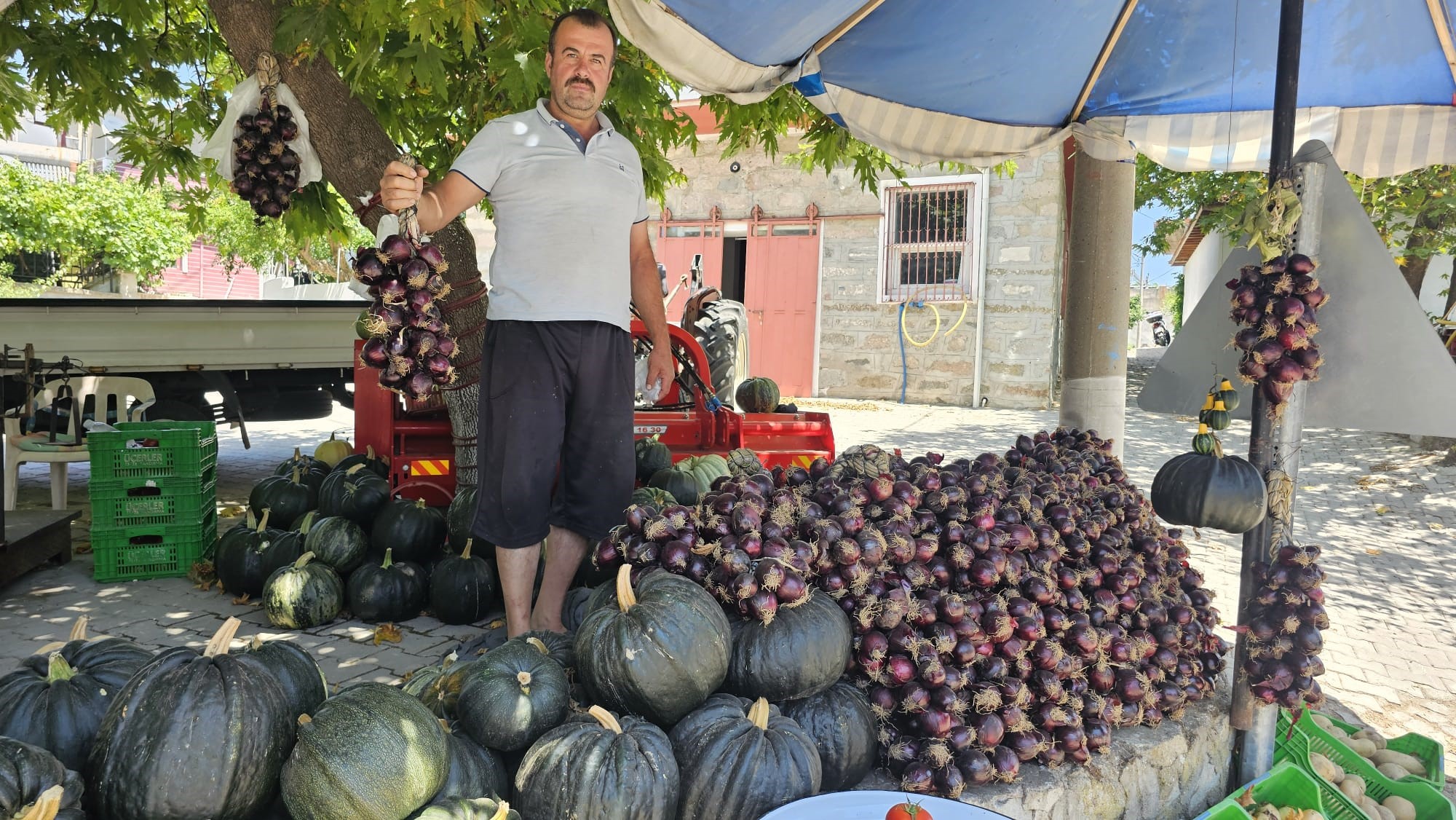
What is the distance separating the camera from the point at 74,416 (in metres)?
6.98

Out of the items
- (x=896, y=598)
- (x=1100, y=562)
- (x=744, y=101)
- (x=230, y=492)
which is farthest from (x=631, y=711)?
(x=230, y=492)

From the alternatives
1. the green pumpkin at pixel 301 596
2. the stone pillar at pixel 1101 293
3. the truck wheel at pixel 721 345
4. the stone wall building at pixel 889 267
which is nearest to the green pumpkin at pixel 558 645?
the green pumpkin at pixel 301 596

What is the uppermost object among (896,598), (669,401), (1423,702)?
(669,401)

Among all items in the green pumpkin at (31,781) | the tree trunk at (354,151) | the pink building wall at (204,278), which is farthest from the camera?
the pink building wall at (204,278)

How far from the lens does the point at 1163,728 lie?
2789 mm

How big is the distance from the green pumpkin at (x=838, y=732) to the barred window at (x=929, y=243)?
1353 centimetres

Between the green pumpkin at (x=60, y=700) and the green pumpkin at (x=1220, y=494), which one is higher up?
the green pumpkin at (x=1220, y=494)

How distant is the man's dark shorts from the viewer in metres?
3.08

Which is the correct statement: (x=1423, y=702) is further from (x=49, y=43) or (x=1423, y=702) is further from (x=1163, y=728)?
(x=49, y=43)

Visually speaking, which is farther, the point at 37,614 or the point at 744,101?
the point at 37,614

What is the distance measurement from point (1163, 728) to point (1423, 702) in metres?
2.24

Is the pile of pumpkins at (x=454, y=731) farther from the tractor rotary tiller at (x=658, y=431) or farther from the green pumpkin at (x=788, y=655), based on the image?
the tractor rotary tiller at (x=658, y=431)

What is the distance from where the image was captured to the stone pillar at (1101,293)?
4.89 m

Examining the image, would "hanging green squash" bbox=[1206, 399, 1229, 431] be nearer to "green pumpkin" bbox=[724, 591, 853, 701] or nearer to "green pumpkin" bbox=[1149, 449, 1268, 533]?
"green pumpkin" bbox=[1149, 449, 1268, 533]
